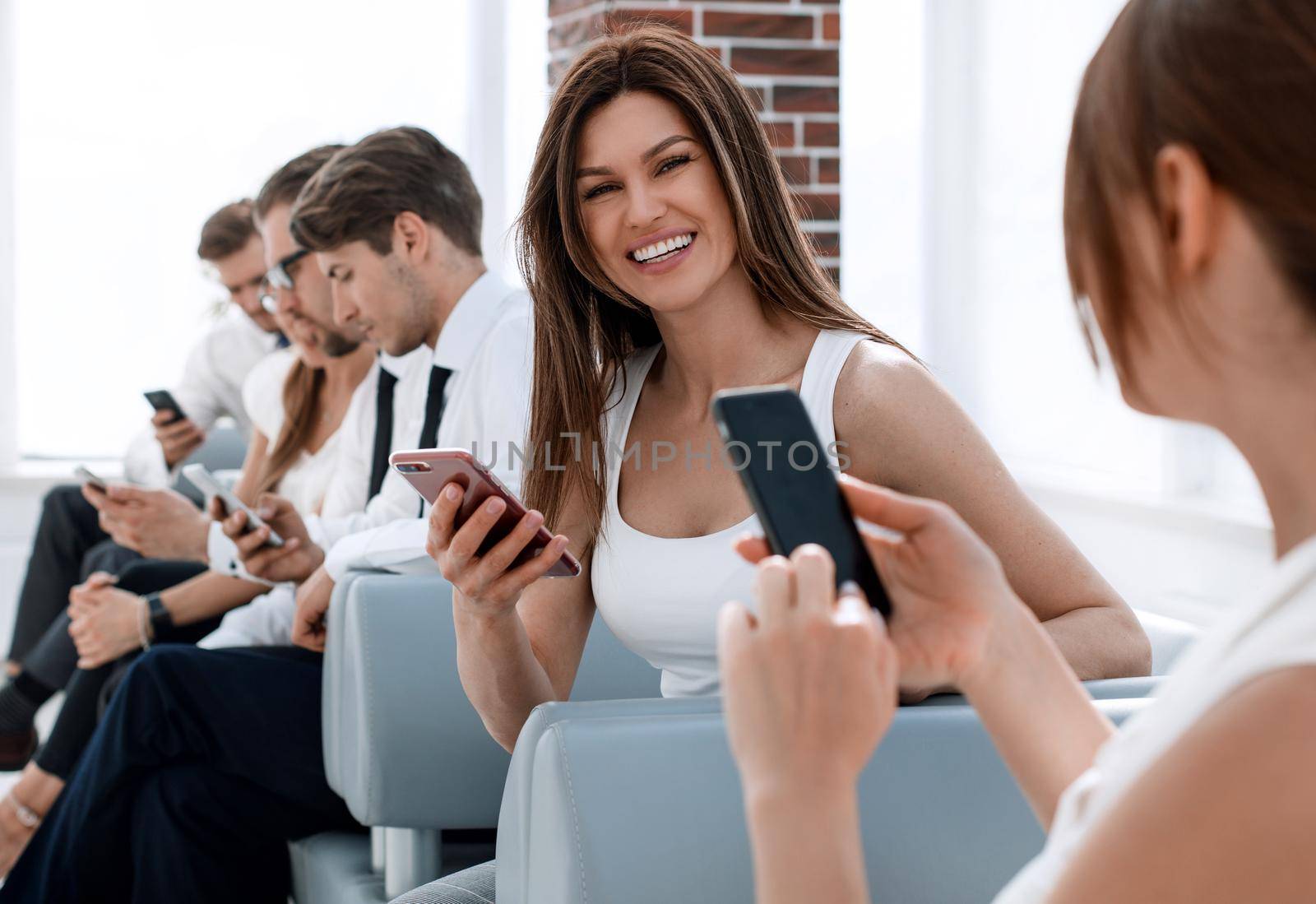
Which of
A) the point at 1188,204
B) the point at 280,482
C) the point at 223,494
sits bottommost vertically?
the point at 280,482

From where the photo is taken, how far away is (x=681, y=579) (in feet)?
5.21

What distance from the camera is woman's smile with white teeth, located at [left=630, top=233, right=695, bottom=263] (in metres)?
1.73

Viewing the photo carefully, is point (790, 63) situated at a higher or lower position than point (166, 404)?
higher

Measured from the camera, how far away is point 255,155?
484cm

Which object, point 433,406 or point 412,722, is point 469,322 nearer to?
point 433,406

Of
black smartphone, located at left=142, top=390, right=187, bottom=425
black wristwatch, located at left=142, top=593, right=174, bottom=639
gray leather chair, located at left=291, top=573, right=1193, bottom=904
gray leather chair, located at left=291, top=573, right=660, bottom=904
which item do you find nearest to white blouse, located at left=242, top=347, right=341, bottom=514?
black smartphone, located at left=142, top=390, right=187, bottom=425

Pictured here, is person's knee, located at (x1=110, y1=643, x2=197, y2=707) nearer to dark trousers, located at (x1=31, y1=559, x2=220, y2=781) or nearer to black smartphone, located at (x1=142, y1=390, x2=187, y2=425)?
dark trousers, located at (x1=31, y1=559, x2=220, y2=781)

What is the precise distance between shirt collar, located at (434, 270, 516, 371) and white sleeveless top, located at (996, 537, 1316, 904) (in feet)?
6.18

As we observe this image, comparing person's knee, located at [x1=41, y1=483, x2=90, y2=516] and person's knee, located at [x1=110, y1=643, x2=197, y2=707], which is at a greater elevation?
person's knee, located at [x1=110, y1=643, x2=197, y2=707]

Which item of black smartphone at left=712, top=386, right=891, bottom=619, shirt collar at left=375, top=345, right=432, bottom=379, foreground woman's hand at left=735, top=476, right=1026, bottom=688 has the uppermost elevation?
black smartphone at left=712, top=386, right=891, bottom=619

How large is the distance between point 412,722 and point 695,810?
3.03 ft

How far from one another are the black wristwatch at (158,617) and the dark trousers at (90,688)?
3 centimetres

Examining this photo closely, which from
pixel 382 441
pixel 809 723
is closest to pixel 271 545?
pixel 382 441

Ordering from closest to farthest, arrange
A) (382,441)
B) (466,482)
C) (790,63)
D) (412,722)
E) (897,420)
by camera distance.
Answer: (466,482)
(897,420)
(412,722)
(382,441)
(790,63)
